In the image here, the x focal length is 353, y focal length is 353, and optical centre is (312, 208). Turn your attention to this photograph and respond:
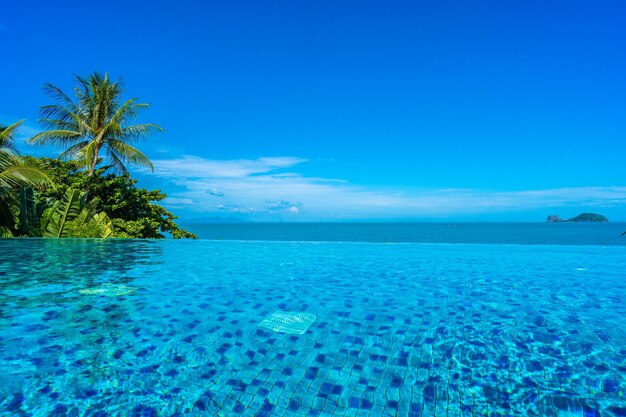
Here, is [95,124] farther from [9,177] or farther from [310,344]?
[310,344]

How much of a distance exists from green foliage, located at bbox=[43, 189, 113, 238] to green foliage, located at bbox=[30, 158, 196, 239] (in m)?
1.08

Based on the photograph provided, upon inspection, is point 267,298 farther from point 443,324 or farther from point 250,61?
point 250,61

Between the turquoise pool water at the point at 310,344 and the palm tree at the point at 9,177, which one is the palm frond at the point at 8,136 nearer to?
the palm tree at the point at 9,177

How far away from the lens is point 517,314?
405cm

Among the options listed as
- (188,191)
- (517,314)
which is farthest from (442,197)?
(517,314)

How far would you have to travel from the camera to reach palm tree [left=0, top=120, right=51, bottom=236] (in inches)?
394

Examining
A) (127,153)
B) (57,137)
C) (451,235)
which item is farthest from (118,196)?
(451,235)

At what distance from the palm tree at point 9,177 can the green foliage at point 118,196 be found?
2199mm

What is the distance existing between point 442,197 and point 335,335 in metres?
54.6

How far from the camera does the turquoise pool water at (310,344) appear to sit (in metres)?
2.23

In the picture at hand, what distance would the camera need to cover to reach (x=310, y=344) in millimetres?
3131

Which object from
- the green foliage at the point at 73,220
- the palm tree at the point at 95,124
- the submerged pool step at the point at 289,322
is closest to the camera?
the submerged pool step at the point at 289,322

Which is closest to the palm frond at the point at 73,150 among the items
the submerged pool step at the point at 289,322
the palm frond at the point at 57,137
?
the palm frond at the point at 57,137

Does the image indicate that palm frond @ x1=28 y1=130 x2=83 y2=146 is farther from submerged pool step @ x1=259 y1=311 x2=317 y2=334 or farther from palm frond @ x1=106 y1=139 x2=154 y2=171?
submerged pool step @ x1=259 y1=311 x2=317 y2=334
